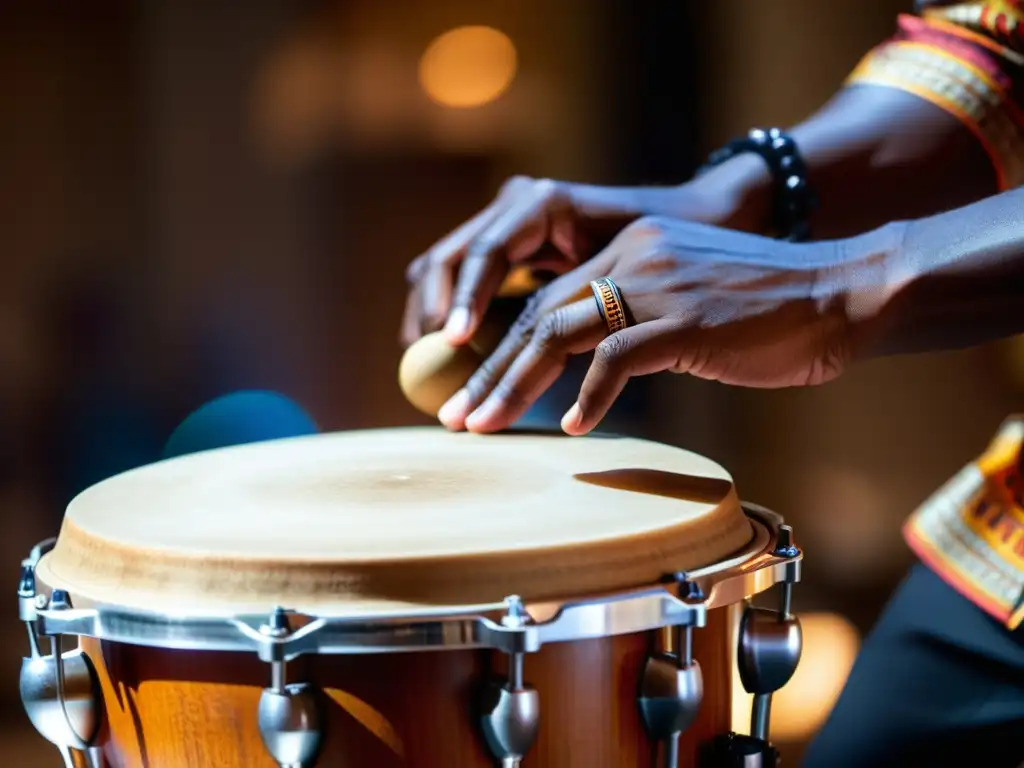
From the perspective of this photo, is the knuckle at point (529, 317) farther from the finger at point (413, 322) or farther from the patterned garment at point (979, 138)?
the patterned garment at point (979, 138)

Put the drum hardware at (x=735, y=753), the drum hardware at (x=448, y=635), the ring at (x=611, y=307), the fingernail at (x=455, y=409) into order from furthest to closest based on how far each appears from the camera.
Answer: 1. the fingernail at (x=455, y=409)
2. the ring at (x=611, y=307)
3. the drum hardware at (x=735, y=753)
4. the drum hardware at (x=448, y=635)

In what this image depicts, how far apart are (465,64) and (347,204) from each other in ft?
1.56

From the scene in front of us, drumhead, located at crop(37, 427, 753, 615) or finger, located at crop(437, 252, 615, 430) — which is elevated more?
finger, located at crop(437, 252, 615, 430)

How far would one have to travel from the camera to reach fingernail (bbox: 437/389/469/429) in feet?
2.96

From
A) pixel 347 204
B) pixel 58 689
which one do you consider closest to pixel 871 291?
pixel 58 689

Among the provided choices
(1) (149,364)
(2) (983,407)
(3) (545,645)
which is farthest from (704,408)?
(3) (545,645)

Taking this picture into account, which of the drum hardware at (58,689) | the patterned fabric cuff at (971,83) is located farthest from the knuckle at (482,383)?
the patterned fabric cuff at (971,83)

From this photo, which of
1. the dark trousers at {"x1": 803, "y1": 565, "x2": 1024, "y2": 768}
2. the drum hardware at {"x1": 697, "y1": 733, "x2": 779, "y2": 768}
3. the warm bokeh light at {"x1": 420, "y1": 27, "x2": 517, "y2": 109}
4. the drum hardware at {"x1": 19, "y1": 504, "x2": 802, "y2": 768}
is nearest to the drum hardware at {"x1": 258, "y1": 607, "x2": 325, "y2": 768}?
the drum hardware at {"x1": 19, "y1": 504, "x2": 802, "y2": 768}

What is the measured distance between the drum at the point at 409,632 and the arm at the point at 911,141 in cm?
53

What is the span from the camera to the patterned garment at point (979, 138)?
96cm

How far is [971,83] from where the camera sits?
1.08m

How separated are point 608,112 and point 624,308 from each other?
1858 millimetres

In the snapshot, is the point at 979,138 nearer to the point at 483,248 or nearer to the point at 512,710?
the point at 483,248

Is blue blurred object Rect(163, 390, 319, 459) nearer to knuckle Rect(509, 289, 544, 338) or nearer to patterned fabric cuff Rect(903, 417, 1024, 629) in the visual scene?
knuckle Rect(509, 289, 544, 338)
